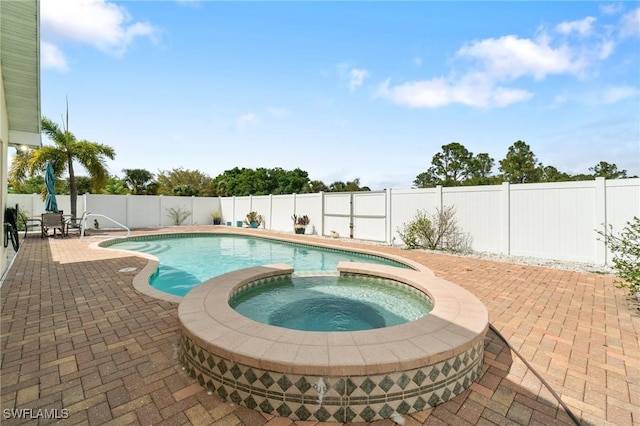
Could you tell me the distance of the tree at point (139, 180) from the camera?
30000 mm

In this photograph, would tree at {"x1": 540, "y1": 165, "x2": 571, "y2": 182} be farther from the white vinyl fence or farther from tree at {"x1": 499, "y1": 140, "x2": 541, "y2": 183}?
the white vinyl fence

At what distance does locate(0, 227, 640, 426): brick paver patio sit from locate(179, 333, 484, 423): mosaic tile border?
8 cm

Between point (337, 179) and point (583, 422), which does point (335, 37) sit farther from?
point (337, 179)

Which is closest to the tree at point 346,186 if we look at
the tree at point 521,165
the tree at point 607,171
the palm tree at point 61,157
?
the tree at point 521,165

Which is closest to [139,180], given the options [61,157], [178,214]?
[178,214]

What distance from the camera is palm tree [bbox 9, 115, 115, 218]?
529 inches

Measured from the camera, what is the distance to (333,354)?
226 centimetres

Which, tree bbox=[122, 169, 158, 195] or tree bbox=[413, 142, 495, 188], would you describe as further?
tree bbox=[413, 142, 495, 188]

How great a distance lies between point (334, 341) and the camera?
2484mm

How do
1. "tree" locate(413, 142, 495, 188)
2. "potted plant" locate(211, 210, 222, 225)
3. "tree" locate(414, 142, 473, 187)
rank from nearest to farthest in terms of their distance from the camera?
"potted plant" locate(211, 210, 222, 225) → "tree" locate(413, 142, 495, 188) → "tree" locate(414, 142, 473, 187)

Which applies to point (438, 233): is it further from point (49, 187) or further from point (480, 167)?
point (480, 167)

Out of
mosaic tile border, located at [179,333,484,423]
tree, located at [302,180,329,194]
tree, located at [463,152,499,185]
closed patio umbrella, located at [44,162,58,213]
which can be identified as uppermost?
tree, located at [463,152,499,185]

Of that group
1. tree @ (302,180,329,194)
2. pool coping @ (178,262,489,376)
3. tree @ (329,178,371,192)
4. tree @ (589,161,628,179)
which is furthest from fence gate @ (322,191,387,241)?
tree @ (589,161,628,179)
